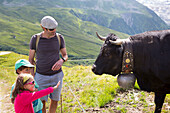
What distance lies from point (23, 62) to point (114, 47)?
2114 millimetres

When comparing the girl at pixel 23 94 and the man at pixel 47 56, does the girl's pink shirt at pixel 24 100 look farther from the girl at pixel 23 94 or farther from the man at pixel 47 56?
the man at pixel 47 56

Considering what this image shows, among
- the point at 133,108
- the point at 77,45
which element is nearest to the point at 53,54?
the point at 133,108

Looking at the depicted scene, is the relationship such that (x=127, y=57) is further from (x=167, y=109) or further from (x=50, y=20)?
(x=167, y=109)

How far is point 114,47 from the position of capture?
418 centimetres

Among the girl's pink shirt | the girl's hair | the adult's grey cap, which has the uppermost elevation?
the adult's grey cap

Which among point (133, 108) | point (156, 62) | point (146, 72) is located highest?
point (156, 62)

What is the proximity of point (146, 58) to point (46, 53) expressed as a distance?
2.39 meters

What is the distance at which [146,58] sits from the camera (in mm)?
4043

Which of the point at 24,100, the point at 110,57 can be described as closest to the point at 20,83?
the point at 24,100

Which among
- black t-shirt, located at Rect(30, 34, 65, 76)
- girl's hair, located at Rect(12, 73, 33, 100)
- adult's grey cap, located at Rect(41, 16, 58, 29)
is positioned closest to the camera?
girl's hair, located at Rect(12, 73, 33, 100)

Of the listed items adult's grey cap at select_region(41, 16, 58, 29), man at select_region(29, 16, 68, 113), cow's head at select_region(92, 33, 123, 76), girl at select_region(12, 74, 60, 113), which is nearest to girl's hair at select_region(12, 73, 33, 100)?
girl at select_region(12, 74, 60, 113)

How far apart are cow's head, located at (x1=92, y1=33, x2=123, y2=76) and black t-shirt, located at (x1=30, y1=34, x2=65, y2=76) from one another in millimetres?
1093

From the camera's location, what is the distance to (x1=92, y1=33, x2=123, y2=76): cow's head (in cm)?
412

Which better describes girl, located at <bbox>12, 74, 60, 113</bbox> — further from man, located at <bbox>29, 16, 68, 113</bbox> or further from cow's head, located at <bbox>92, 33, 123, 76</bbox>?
cow's head, located at <bbox>92, 33, 123, 76</bbox>
